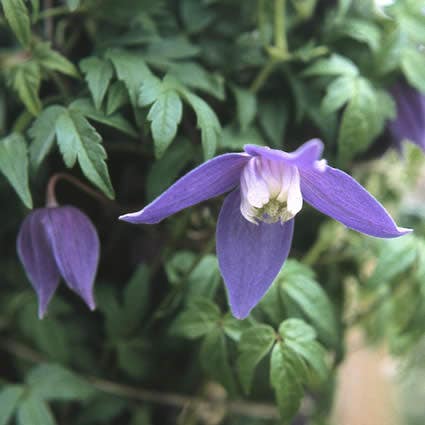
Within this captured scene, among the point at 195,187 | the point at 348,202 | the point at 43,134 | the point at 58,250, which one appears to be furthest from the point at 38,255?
the point at 348,202

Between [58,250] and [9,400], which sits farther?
[9,400]

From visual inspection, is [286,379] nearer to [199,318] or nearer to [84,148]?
[199,318]

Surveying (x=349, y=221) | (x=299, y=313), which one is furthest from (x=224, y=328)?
(x=349, y=221)

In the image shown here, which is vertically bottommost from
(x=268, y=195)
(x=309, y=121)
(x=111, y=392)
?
(x=111, y=392)

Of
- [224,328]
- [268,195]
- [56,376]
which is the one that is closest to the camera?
[268,195]

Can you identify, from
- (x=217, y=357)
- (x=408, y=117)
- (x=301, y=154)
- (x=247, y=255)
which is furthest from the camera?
(x=408, y=117)

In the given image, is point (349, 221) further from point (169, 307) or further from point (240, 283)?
point (169, 307)

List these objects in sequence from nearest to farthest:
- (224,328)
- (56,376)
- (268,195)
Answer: (268,195) → (224,328) → (56,376)
